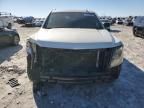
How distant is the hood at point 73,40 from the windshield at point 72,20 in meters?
0.82

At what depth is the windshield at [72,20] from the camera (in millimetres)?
5781

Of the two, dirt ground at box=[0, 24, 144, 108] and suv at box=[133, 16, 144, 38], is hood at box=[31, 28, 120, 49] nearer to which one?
dirt ground at box=[0, 24, 144, 108]

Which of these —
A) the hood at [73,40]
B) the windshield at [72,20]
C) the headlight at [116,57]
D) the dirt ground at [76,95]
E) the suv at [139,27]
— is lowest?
the suv at [139,27]

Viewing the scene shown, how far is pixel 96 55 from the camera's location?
4.29 m

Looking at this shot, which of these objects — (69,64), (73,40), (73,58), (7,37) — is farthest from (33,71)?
(7,37)

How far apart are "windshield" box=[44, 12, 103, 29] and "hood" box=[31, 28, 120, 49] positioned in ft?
2.68

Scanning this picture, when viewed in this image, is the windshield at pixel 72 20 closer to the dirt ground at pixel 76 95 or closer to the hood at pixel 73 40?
the hood at pixel 73 40

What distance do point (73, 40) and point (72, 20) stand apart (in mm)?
1754

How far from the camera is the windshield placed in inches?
228

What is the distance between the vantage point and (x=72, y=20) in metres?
6.00

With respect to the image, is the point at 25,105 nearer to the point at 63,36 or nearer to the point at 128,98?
the point at 63,36

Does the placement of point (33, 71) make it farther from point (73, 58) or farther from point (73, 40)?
point (73, 40)

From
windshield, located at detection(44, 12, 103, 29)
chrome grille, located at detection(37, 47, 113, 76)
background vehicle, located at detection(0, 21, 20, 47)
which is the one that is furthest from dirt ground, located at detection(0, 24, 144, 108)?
background vehicle, located at detection(0, 21, 20, 47)

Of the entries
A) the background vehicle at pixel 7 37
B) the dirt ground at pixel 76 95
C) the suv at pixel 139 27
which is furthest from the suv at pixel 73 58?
the suv at pixel 139 27
